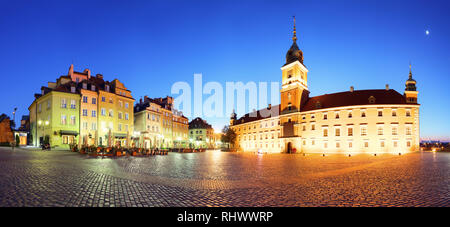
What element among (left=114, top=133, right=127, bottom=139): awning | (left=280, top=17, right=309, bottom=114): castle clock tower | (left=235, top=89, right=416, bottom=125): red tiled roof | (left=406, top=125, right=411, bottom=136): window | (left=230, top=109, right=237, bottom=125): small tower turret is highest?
(left=280, top=17, right=309, bottom=114): castle clock tower

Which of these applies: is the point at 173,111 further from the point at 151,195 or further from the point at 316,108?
the point at 151,195

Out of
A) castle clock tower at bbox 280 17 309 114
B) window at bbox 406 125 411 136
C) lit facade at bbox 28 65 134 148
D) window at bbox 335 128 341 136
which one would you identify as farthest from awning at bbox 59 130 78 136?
window at bbox 406 125 411 136

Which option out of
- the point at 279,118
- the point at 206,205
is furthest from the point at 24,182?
the point at 279,118

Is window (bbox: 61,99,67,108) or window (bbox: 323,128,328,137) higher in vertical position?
window (bbox: 61,99,67,108)

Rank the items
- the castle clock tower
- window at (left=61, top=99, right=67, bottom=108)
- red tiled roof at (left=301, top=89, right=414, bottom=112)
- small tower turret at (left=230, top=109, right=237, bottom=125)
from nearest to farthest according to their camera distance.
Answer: window at (left=61, top=99, right=67, bottom=108), red tiled roof at (left=301, top=89, right=414, bottom=112), the castle clock tower, small tower turret at (left=230, top=109, right=237, bottom=125)

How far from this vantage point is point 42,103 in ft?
134

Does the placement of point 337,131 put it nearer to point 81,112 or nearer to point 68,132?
point 81,112

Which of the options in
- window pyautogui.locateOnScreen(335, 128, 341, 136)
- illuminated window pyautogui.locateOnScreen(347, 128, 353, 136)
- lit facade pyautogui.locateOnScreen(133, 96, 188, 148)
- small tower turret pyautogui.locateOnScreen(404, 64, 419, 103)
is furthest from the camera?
lit facade pyautogui.locateOnScreen(133, 96, 188, 148)

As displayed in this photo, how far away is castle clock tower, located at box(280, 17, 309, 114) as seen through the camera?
53750 millimetres

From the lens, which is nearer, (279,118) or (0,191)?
(0,191)

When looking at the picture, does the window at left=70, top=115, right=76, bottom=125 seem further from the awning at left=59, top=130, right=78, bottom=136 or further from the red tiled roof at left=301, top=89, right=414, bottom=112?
the red tiled roof at left=301, top=89, right=414, bottom=112

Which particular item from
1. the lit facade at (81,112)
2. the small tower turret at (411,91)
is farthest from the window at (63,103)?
the small tower turret at (411,91)

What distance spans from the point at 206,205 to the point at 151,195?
2069mm

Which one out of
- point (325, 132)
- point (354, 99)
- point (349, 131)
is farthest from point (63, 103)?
point (354, 99)
